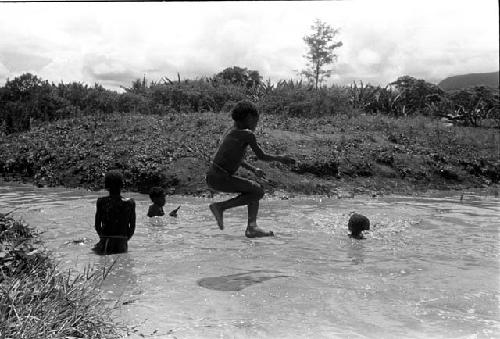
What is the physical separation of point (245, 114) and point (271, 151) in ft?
27.8

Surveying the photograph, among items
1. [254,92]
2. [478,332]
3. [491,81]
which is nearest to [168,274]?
[478,332]

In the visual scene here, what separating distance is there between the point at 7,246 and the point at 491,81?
3.44 metres

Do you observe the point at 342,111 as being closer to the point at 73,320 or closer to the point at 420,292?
the point at 420,292

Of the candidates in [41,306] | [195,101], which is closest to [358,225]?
[41,306]

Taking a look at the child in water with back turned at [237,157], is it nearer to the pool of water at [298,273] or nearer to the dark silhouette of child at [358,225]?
the pool of water at [298,273]

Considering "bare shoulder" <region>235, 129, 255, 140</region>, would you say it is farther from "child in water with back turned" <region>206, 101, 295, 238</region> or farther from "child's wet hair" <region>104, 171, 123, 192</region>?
"child's wet hair" <region>104, 171, 123, 192</region>

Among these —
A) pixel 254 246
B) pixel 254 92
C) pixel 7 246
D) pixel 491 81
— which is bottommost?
pixel 254 246

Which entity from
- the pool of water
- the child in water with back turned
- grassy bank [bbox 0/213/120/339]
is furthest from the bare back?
grassy bank [bbox 0/213/120/339]

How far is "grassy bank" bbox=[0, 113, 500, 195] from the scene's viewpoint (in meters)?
13.1

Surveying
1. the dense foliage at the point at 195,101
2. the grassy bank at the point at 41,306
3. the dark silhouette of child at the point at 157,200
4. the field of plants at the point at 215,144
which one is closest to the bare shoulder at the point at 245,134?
the grassy bank at the point at 41,306

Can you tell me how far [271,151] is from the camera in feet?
47.1

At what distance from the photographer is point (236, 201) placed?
20.0 feet

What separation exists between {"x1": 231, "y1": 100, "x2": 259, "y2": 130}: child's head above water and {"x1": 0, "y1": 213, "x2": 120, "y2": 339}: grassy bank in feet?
9.10

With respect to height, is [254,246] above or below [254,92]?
below
